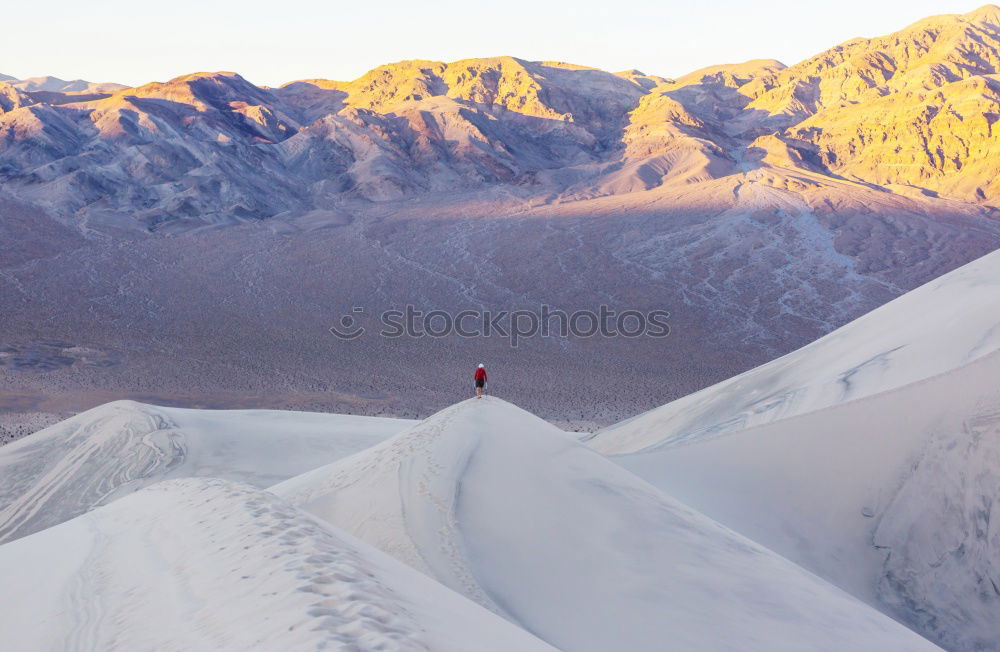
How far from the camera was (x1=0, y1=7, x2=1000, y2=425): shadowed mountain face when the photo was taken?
27938 millimetres

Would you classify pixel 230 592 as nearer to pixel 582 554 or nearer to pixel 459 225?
pixel 582 554

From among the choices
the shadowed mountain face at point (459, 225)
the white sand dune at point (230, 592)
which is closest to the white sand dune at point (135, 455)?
the white sand dune at point (230, 592)

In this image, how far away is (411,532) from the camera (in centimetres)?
589

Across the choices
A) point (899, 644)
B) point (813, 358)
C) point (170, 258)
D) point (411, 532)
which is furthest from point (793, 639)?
point (170, 258)

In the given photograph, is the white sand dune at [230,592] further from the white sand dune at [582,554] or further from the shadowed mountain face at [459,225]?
the shadowed mountain face at [459,225]

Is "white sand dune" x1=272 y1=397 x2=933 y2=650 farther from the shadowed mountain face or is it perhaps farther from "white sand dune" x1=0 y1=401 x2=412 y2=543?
the shadowed mountain face

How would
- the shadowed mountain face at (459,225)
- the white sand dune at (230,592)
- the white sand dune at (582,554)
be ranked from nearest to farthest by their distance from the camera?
the white sand dune at (230,592) < the white sand dune at (582,554) < the shadowed mountain face at (459,225)

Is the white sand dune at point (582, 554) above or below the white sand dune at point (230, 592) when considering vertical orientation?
below

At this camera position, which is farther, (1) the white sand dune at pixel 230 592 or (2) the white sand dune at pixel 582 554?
(2) the white sand dune at pixel 582 554

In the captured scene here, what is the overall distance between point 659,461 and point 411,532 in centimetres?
466

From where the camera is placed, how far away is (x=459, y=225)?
48938 mm

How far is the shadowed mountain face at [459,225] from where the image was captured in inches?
1100

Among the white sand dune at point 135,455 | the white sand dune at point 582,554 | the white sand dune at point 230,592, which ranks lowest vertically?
the white sand dune at point 135,455

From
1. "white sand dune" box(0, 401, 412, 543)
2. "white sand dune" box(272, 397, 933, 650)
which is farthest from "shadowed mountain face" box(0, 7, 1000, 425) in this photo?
"white sand dune" box(272, 397, 933, 650)
